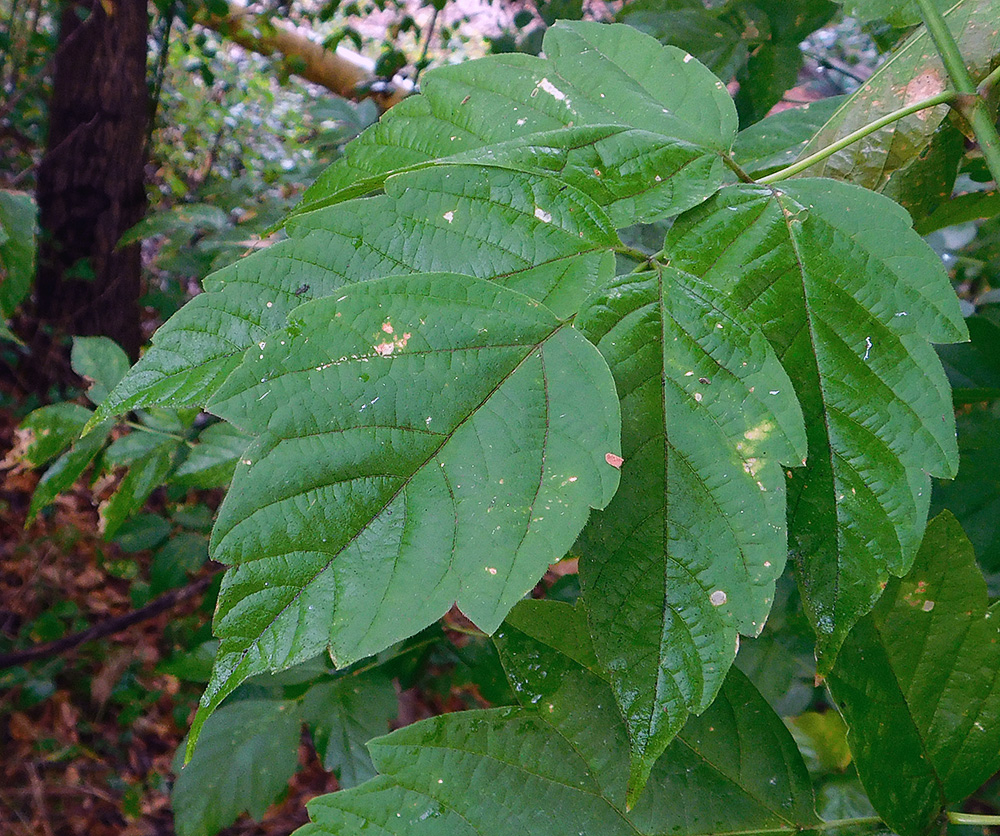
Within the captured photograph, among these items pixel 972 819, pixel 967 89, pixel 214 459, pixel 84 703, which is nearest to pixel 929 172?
pixel 967 89

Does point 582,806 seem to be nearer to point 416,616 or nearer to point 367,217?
point 416,616

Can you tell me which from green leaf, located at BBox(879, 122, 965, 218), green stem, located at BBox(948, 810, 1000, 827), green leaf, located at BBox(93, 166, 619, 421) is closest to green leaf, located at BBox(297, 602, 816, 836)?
green stem, located at BBox(948, 810, 1000, 827)

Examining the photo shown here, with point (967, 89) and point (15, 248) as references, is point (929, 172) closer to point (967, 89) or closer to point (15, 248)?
point (967, 89)

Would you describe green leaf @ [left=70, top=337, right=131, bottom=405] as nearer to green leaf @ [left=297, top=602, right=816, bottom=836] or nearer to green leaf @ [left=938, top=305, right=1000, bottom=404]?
green leaf @ [left=297, top=602, right=816, bottom=836]


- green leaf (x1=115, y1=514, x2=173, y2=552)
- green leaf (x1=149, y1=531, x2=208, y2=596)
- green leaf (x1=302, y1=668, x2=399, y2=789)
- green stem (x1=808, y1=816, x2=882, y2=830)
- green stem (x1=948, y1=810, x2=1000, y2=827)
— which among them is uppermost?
green stem (x1=948, y1=810, x2=1000, y2=827)

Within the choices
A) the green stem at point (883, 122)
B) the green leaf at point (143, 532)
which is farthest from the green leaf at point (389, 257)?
the green leaf at point (143, 532)

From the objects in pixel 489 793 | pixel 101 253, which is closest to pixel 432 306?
pixel 489 793
